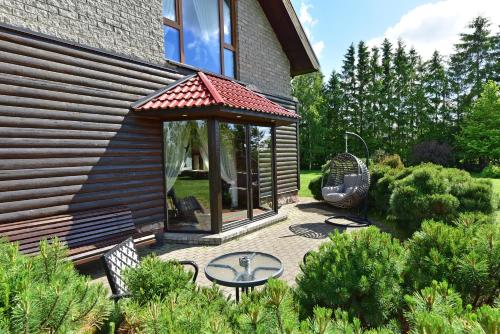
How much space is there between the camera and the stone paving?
489 centimetres

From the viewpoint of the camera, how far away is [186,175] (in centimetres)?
663

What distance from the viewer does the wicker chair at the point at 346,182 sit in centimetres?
811

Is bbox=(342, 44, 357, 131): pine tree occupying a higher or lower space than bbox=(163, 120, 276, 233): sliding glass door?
higher

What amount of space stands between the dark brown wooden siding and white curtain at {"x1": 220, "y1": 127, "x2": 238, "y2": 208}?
Answer: 1.35 m

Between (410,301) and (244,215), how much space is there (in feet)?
19.8

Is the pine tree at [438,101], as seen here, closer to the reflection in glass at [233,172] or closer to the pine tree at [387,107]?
the pine tree at [387,107]

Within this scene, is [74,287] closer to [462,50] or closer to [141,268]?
[141,268]

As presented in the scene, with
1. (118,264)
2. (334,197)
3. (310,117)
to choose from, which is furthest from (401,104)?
(118,264)

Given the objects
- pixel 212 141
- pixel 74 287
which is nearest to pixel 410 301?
pixel 74 287

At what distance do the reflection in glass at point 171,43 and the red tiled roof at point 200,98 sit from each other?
61cm

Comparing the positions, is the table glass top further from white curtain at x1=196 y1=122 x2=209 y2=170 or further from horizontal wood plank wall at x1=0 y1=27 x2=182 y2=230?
white curtain at x1=196 y1=122 x2=209 y2=170

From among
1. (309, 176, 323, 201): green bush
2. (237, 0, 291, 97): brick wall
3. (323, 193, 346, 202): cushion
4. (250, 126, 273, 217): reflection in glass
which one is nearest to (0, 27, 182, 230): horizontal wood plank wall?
(250, 126, 273, 217): reflection in glass

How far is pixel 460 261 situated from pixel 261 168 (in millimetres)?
6058

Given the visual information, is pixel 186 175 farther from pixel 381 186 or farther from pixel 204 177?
pixel 381 186
